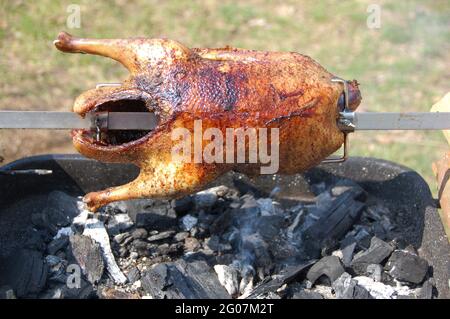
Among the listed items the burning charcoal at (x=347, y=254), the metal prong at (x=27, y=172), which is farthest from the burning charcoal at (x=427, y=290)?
the metal prong at (x=27, y=172)

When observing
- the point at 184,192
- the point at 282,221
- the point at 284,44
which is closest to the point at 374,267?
the point at 282,221

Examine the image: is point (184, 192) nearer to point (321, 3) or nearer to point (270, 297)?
point (270, 297)

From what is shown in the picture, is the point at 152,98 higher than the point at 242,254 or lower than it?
higher

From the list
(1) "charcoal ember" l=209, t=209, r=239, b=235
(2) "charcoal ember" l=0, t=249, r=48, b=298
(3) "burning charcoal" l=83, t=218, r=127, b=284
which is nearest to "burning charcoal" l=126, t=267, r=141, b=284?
(3) "burning charcoal" l=83, t=218, r=127, b=284

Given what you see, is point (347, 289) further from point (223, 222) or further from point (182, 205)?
point (182, 205)

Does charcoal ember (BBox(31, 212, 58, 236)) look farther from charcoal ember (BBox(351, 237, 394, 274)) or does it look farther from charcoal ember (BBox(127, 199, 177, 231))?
charcoal ember (BBox(351, 237, 394, 274))
